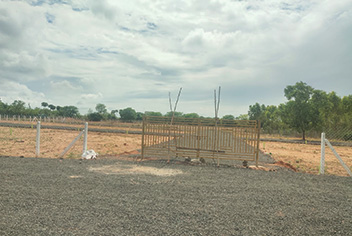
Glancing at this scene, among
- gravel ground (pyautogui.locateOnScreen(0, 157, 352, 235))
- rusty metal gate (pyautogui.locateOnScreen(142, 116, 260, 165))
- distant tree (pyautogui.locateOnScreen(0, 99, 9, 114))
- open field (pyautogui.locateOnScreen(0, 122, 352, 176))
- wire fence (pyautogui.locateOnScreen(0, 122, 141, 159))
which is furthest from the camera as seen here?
distant tree (pyautogui.locateOnScreen(0, 99, 9, 114))

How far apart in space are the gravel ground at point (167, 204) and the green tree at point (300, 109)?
3115 centimetres

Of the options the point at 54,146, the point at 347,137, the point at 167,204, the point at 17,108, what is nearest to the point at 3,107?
the point at 17,108

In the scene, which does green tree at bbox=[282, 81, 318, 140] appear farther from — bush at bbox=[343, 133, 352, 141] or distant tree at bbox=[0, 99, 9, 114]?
distant tree at bbox=[0, 99, 9, 114]

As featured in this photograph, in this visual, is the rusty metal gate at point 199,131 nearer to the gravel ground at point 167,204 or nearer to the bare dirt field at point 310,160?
the gravel ground at point 167,204

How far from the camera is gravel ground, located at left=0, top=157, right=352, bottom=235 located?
4422mm

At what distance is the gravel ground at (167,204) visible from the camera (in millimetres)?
4422

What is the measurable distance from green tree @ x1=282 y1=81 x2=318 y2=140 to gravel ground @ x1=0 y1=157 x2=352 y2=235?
31147 mm

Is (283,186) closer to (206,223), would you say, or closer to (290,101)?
(206,223)

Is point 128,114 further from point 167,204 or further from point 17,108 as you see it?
point 167,204

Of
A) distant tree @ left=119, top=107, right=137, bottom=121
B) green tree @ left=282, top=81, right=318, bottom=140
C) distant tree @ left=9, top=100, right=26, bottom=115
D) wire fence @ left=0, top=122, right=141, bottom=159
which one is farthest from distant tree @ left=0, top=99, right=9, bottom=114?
green tree @ left=282, top=81, right=318, bottom=140

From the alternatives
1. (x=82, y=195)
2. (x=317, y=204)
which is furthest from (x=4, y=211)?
(x=317, y=204)

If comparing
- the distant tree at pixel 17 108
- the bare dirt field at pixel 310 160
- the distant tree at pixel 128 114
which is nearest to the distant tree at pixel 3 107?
the distant tree at pixel 17 108

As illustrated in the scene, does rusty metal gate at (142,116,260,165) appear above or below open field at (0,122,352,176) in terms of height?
above

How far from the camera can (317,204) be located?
242 inches
